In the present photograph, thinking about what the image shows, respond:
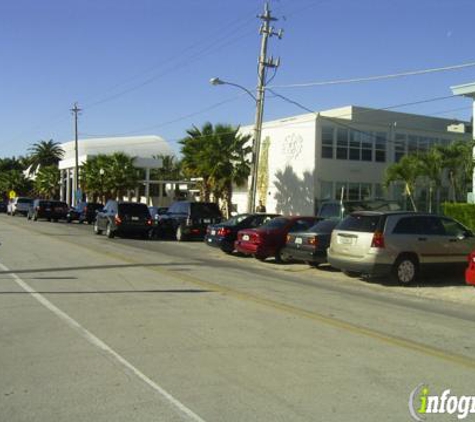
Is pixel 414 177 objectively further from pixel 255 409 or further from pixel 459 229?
pixel 255 409

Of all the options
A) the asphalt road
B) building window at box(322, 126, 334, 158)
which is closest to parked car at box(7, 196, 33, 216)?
building window at box(322, 126, 334, 158)

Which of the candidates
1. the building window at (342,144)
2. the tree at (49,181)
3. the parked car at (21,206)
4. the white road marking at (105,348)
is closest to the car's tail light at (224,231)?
the white road marking at (105,348)

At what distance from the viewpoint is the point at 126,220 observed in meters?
29.4

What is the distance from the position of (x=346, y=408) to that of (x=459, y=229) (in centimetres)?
1132

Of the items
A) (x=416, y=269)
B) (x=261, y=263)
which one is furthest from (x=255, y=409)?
(x=261, y=263)

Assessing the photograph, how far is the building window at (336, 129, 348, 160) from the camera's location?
1533 inches

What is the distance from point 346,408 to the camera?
17.6 feet

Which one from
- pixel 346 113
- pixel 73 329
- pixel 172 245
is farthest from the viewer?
pixel 346 113

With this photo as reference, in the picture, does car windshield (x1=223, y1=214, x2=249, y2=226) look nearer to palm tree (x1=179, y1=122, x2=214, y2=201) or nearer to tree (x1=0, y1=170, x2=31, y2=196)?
palm tree (x1=179, y1=122, x2=214, y2=201)

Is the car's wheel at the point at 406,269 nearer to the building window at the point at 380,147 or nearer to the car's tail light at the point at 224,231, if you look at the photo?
the car's tail light at the point at 224,231

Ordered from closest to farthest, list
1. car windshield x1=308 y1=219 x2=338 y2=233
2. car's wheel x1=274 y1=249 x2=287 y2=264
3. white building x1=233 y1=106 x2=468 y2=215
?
car windshield x1=308 y1=219 x2=338 y2=233 → car's wheel x1=274 y1=249 x2=287 y2=264 → white building x1=233 y1=106 x2=468 y2=215

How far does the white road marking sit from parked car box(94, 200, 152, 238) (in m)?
16.8

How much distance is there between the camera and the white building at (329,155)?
38.2 meters

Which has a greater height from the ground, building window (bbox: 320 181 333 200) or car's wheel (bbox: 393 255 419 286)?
building window (bbox: 320 181 333 200)
